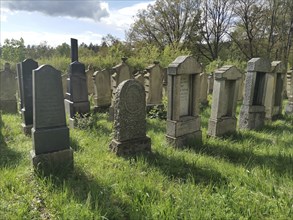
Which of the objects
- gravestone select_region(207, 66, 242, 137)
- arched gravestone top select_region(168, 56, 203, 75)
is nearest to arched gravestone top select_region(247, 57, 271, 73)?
gravestone select_region(207, 66, 242, 137)

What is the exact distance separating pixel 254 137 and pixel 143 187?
13.3 ft

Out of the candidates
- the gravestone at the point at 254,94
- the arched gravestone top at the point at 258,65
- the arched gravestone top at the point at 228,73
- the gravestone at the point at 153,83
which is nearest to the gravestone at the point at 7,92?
the gravestone at the point at 153,83

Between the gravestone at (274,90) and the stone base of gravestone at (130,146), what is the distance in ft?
15.0

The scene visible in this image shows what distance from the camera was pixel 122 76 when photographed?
353 inches

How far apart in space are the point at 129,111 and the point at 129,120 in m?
0.19

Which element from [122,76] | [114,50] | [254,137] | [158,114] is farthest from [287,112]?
[114,50]

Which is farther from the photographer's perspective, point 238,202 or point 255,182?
point 255,182

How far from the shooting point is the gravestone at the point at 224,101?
20.0 ft

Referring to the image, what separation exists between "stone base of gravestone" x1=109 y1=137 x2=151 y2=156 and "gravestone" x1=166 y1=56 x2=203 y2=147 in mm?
740

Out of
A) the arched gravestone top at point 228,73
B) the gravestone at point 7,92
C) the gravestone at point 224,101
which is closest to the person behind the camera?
the arched gravestone top at point 228,73

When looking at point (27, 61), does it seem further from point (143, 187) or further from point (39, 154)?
point (143, 187)

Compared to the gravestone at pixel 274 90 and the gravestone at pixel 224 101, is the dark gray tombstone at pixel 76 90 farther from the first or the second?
the gravestone at pixel 274 90

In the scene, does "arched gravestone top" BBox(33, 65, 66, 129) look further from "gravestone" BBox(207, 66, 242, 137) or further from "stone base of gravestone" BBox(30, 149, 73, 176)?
"gravestone" BBox(207, 66, 242, 137)

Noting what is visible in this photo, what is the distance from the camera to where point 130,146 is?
497 centimetres
